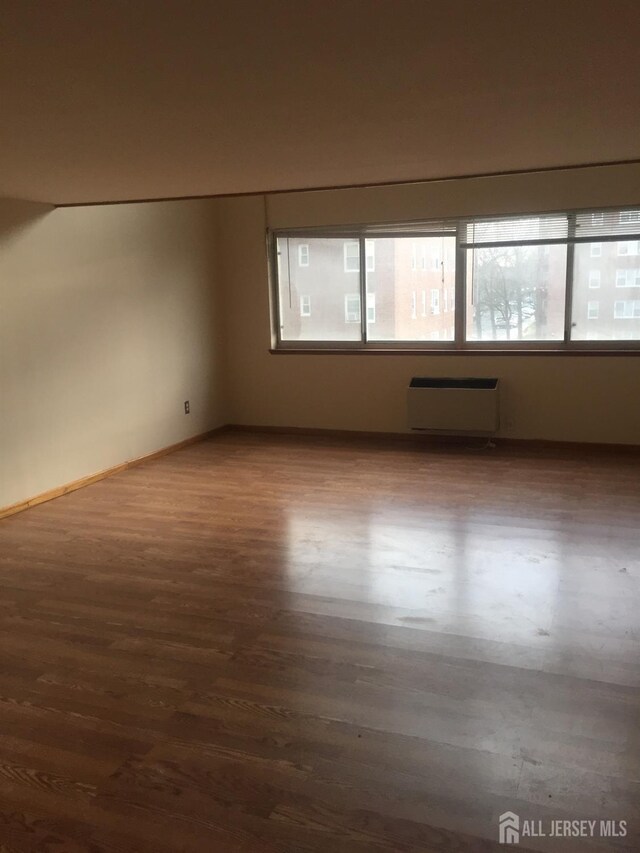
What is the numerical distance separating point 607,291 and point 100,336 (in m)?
4.07

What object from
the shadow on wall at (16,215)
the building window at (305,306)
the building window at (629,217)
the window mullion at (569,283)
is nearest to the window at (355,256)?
the building window at (305,306)

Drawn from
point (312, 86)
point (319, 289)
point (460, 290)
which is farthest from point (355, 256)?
point (312, 86)

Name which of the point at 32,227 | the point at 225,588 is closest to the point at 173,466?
the point at 32,227

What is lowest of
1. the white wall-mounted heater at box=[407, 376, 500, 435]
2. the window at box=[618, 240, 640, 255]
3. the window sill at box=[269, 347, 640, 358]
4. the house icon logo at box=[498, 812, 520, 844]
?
the house icon logo at box=[498, 812, 520, 844]

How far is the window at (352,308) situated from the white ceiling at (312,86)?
2731 mm

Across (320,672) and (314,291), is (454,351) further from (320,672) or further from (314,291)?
(320,672)

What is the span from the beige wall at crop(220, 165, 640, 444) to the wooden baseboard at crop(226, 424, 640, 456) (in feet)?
0.17

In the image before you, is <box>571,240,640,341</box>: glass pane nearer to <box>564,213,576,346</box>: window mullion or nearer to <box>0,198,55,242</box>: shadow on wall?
<box>564,213,576,346</box>: window mullion

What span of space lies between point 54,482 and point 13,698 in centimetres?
264

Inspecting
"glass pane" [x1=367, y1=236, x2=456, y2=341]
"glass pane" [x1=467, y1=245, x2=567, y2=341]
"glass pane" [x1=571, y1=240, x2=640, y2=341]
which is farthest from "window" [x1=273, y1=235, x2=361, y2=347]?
"glass pane" [x1=571, y1=240, x2=640, y2=341]

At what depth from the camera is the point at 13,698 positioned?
2.40m

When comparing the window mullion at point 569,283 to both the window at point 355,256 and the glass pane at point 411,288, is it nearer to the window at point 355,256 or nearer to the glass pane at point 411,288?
the glass pane at point 411,288

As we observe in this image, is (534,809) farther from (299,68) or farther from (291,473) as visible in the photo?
(291,473)

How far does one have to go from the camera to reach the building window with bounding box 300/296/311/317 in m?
6.53
